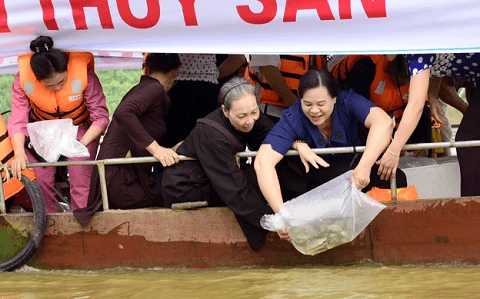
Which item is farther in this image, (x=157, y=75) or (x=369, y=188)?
(x=157, y=75)

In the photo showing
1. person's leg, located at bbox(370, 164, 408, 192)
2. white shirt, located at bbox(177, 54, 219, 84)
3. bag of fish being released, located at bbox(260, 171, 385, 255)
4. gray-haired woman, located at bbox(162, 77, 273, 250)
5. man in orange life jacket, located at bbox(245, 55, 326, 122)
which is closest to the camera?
bag of fish being released, located at bbox(260, 171, 385, 255)

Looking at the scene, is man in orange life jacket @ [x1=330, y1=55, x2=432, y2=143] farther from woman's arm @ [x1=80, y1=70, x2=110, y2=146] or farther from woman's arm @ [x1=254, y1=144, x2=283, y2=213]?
woman's arm @ [x1=80, y1=70, x2=110, y2=146]

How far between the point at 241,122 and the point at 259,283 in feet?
3.18

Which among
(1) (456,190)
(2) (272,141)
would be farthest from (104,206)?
(1) (456,190)

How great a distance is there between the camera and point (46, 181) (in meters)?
6.33

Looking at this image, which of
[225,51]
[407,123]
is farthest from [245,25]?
[407,123]

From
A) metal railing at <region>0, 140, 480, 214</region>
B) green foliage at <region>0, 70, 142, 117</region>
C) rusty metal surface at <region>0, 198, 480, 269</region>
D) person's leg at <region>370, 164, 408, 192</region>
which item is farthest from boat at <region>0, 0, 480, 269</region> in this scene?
green foliage at <region>0, 70, 142, 117</region>

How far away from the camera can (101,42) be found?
6.01 m

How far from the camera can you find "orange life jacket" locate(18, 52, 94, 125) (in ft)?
20.3

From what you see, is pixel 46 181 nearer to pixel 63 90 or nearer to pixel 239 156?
pixel 63 90

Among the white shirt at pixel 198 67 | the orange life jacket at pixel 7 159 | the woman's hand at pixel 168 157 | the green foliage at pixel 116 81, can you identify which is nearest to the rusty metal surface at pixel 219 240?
the orange life jacket at pixel 7 159

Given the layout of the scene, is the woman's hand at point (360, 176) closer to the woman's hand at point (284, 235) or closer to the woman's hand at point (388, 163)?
the woman's hand at point (388, 163)

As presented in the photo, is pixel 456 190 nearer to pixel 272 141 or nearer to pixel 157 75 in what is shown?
pixel 272 141

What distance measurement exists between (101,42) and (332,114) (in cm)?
163
